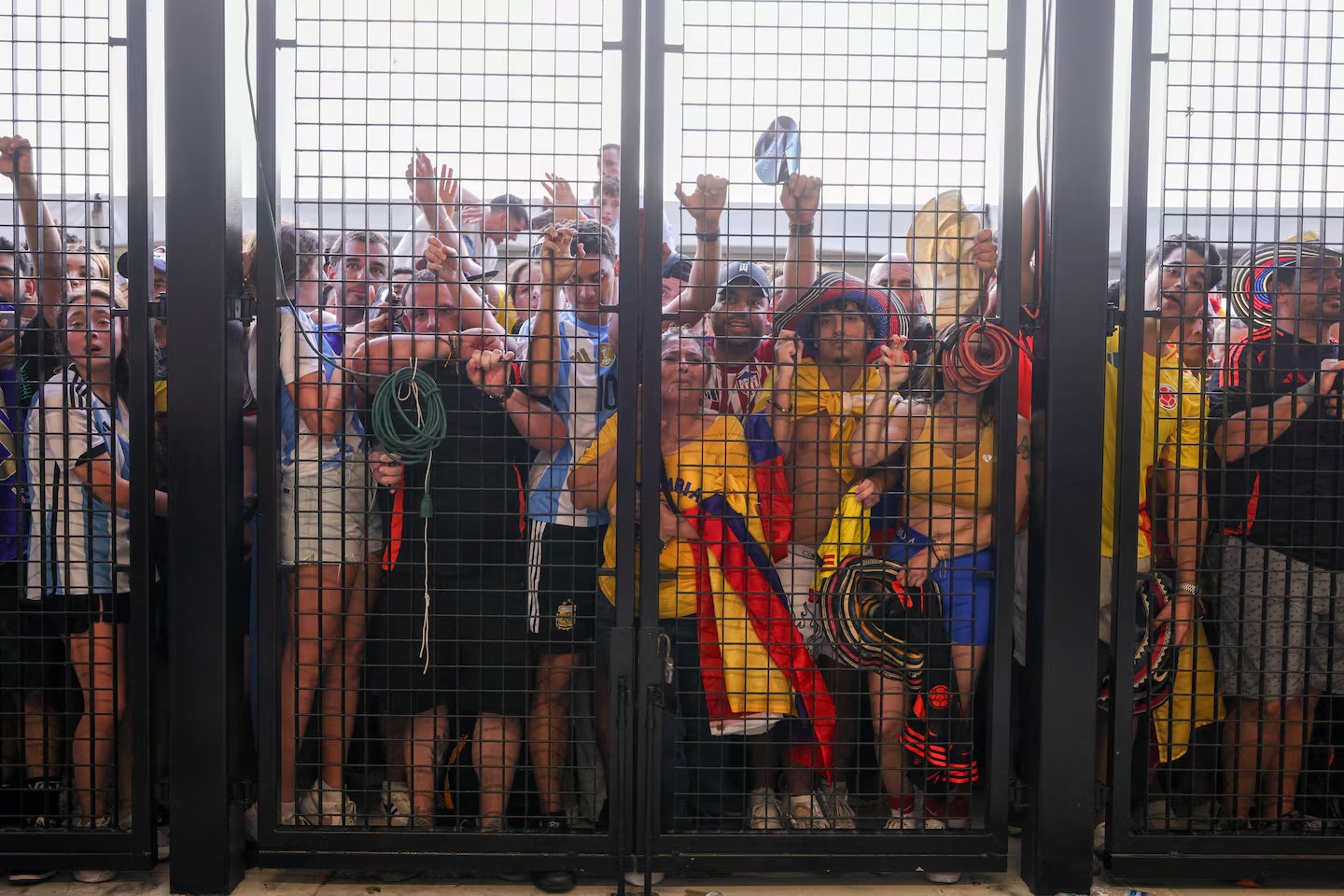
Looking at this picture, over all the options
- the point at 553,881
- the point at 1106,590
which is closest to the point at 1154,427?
the point at 1106,590

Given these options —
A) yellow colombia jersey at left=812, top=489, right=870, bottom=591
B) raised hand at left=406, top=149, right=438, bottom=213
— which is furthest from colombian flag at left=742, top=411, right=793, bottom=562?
raised hand at left=406, top=149, right=438, bottom=213

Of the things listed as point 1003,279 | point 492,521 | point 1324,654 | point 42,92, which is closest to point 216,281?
point 42,92

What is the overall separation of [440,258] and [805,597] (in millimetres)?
1402

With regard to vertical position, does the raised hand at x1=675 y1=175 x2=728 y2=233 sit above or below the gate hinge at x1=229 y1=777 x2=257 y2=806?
above

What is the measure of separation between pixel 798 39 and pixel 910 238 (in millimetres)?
628

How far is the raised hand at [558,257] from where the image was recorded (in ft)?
8.50

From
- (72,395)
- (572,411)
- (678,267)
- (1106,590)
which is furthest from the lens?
(678,267)

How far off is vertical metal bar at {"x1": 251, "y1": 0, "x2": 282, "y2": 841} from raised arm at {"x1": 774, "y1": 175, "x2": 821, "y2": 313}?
1403 millimetres

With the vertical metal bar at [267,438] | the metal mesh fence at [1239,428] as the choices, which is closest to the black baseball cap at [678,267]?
the vertical metal bar at [267,438]

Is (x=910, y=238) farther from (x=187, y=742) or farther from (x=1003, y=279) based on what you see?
(x=187, y=742)

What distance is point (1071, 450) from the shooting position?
259 centimetres

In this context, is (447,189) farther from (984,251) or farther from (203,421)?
(984,251)

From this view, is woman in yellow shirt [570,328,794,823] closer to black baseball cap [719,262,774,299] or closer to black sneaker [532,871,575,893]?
→ black baseball cap [719,262,774,299]

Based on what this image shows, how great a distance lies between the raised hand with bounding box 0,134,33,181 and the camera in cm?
264
